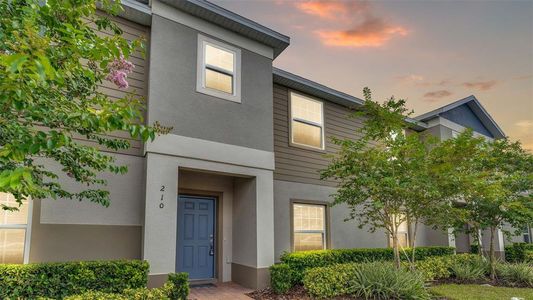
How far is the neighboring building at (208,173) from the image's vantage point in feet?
21.8

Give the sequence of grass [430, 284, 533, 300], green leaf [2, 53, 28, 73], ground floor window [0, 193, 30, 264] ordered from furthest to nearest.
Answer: grass [430, 284, 533, 300]
ground floor window [0, 193, 30, 264]
green leaf [2, 53, 28, 73]

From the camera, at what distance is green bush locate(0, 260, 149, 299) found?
523 centimetres

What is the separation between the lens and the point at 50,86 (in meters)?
3.61

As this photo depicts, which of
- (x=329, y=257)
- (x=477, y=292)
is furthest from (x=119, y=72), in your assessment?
(x=477, y=292)

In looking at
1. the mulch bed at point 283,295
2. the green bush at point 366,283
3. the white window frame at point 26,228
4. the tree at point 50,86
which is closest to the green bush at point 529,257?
the green bush at point 366,283

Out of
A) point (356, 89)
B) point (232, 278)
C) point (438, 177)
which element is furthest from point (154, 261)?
point (356, 89)

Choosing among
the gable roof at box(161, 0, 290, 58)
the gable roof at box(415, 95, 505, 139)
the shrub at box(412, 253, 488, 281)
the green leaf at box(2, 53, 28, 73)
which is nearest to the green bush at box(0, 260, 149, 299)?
the green leaf at box(2, 53, 28, 73)

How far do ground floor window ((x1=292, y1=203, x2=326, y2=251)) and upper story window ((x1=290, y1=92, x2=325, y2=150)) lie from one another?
195cm

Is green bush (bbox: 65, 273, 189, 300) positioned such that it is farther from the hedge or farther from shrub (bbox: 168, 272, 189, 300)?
the hedge

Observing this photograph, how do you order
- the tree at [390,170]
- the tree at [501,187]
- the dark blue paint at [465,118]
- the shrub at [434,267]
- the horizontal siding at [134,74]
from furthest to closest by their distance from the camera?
the dark blue paint at [465,118] < the shrub at [434,267] < the tree at [501,187] < the tree at [390,170] < the horizontal siding at [134,74]

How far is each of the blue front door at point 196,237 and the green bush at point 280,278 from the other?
1.88 meters

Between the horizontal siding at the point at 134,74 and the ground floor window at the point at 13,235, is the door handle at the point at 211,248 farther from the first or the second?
the ground floor window at the point at 13,235

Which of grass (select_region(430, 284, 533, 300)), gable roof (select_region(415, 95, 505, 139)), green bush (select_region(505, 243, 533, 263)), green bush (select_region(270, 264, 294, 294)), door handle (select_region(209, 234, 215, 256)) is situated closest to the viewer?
green bush (select_region(270, 264, 294, 294))

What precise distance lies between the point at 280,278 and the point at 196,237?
2.46 meters
